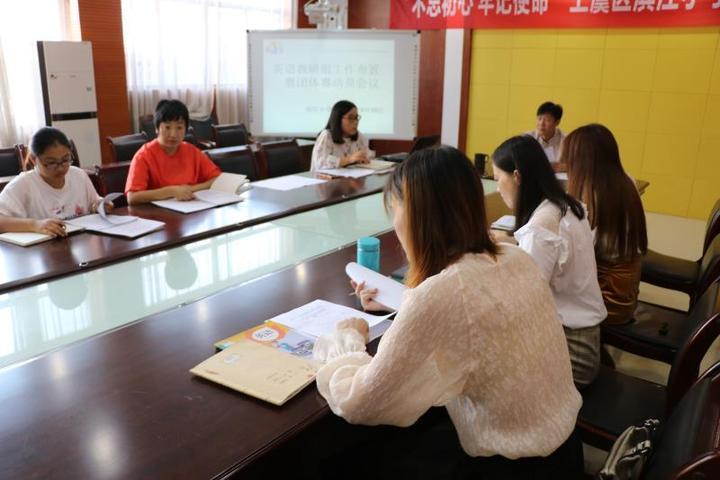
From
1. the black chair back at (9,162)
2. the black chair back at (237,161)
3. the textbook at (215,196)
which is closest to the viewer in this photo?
the textbook at (215,196)

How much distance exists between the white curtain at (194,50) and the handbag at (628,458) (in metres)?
5.24

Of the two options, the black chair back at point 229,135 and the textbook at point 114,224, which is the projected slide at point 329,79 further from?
the textbook at point 114,224

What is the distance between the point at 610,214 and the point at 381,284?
2.79 feet

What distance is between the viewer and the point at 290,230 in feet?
7.98

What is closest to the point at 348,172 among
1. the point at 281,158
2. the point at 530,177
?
the point at 281,158

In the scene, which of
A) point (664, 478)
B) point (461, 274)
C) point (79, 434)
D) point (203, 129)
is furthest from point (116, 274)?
point (203, 129)

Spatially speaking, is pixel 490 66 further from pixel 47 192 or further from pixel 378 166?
pixel 47 192

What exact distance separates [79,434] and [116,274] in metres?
0.90

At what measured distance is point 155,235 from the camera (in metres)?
2.21

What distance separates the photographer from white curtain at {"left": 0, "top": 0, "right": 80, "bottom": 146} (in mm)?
4520

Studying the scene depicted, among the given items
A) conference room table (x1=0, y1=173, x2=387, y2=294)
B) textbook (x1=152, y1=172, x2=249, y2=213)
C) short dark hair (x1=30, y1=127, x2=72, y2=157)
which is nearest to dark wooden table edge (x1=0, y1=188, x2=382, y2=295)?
conference room table (x1=0, y1=173, x2=387, y2=294)

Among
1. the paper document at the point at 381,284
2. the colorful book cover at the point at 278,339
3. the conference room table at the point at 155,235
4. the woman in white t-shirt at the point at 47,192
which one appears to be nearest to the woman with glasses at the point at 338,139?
the conference room table at the point at 155,235

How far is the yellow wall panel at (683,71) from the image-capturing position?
4914 mm

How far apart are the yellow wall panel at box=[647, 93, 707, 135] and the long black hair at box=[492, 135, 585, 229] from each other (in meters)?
4.03
